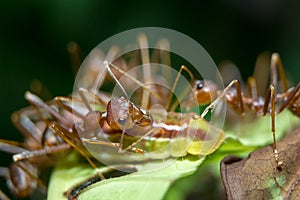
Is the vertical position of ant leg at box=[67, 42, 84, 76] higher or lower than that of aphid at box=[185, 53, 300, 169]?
Result: higher

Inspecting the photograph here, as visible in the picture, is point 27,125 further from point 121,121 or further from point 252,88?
point 252,88

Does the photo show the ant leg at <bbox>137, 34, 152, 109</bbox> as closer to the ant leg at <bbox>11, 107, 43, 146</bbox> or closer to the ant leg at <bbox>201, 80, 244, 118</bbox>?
the ant leg at <bbox>201, 80, 244, 118</bbox>

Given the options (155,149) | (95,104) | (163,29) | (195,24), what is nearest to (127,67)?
(163,29)

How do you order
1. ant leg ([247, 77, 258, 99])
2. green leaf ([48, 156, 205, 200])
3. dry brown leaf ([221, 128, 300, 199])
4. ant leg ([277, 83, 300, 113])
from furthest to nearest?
ant leg ([247, 77, 258, 99]), ant leg ([277, 83, 300, 113]), green leaf ([48, 156, 205, 200]), dry brown leaf ([221, 128, 300, 199])

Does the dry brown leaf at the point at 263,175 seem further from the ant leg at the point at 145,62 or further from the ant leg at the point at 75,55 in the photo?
the ant leg at the point at 75,55

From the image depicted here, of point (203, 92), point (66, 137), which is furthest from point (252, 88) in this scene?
point (66, 137)

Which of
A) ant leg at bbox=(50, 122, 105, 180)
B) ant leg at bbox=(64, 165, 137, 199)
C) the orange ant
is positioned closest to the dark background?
ant leg at bbox=(50, 122, 105, 180)
